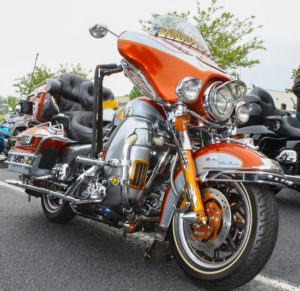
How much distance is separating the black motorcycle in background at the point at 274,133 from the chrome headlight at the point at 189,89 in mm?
2845

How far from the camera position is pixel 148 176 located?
255 centimetres

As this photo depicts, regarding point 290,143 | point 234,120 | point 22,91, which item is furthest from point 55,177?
point 22,91

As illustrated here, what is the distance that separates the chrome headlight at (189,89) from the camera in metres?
2.20

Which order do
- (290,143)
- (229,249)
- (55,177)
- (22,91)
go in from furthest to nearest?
(22,91) < (290,143) < (55,177) < (229,249)

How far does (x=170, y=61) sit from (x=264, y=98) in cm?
393

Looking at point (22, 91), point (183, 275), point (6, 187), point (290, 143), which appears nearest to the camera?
point (183, 275)

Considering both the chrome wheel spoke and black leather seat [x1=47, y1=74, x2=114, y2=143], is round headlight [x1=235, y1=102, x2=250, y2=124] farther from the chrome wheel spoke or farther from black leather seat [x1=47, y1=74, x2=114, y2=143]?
black leather seat [x1=47, y1=74, x2=114, y2=143]

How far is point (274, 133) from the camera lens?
5305mm

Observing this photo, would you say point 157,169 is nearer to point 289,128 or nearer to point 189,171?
point 189,171

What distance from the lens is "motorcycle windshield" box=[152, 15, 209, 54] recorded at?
269cm

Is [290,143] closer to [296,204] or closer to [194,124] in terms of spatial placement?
[296,204]

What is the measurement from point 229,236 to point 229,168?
43cm

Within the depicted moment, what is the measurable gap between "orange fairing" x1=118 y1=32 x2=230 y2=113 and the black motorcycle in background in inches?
107

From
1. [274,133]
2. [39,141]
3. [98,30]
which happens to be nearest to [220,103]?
[98,30]
